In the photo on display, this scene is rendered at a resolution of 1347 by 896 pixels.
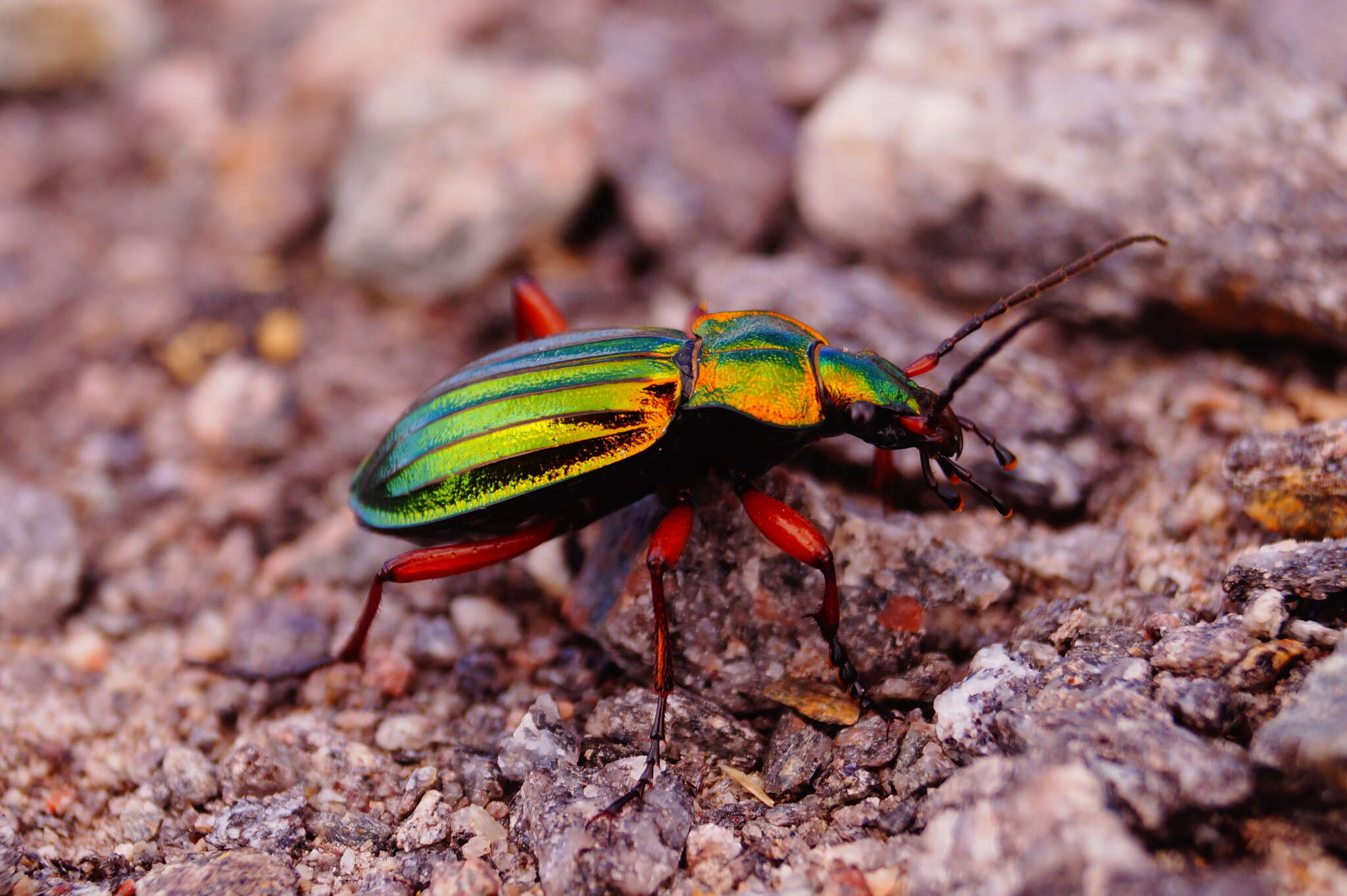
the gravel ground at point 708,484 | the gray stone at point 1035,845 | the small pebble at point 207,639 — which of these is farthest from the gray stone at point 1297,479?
the small pebble at point 207,639

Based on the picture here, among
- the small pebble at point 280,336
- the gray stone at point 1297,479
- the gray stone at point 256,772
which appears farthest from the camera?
the small pebble at point 280,336

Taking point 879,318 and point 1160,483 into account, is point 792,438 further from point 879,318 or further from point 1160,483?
point 1160,483

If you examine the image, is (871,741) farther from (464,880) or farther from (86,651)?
(86,651)

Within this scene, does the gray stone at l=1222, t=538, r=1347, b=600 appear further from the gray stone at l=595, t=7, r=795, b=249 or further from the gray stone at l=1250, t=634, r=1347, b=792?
the gray stone at l=595, t=7, r=795, b=249

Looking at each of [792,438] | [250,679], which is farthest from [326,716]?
[792,438]

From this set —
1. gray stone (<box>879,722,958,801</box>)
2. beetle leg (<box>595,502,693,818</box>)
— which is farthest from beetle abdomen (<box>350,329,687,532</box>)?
gray stone (<box>879,722,958,801</box>)

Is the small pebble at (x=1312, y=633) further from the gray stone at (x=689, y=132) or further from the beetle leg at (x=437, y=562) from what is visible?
the gray stone at (x=689, y=132)
